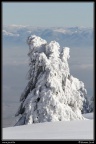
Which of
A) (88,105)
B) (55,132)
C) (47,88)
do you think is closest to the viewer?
(55,132)

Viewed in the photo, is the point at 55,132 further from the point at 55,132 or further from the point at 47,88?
the point at 47,88

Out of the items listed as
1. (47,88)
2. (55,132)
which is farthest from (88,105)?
(55,132)

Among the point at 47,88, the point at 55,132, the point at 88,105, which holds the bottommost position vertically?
the point at 88,105

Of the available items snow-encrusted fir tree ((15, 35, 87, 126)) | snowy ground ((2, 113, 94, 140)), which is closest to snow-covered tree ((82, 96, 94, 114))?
snow-encrusted fir tree ((15, 35, 87, 126))

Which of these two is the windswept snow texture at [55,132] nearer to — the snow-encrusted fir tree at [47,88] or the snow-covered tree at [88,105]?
the snow-encrusted fir tree at [47,88]

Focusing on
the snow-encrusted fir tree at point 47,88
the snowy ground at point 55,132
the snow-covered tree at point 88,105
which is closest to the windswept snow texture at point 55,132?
the snowy ground at point 55,132

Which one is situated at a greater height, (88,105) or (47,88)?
(47,88)

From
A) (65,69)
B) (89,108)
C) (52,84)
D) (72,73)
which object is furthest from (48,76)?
(89,108)

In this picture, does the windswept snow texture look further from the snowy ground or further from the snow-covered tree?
the snow-covered tree
